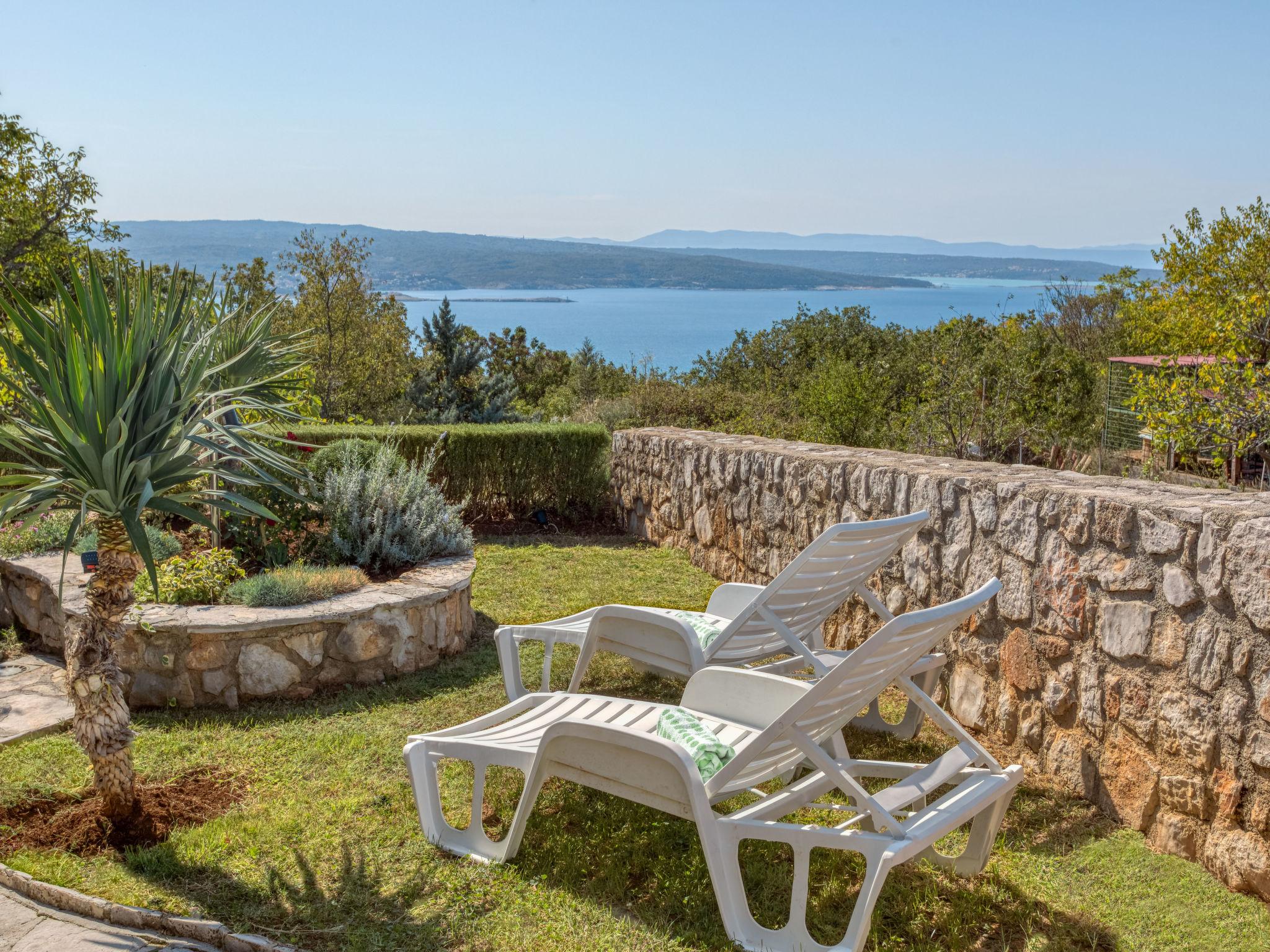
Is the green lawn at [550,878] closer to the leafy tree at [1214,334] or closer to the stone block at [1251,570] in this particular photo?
the stone block at [1251,570]

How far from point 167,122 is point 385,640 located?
11976 millimetres

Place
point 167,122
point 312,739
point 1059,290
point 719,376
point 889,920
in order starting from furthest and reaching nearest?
point 1059,290 < point 719,376 < point 167,122 < point 312,739 < point 889,920

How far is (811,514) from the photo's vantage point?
5746 millimetres

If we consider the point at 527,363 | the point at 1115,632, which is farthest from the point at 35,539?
the point at 527,363

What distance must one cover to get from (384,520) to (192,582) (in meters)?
1.41

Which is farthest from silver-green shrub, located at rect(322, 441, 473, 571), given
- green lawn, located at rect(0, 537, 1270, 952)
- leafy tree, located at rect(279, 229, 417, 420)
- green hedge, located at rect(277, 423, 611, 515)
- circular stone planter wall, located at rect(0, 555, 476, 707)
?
leafy tree, located at rect(279, 229, 417, 420)

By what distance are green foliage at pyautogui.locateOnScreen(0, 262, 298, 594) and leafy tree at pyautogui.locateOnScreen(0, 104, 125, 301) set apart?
17523mm

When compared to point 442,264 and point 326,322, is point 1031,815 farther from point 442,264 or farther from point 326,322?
point 442,264

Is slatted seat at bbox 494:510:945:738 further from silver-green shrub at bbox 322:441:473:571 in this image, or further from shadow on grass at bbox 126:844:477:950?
silver-green shrub at bbox 322:441:473:571

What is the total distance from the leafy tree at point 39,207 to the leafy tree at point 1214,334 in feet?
62.7

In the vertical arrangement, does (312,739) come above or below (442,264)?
below

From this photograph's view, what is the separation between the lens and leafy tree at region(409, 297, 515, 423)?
19219mm

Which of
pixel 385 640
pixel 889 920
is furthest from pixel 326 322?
pixel 889 920

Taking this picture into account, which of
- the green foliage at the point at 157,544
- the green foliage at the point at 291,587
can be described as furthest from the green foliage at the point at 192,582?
the green foliage at the point at 157,544
